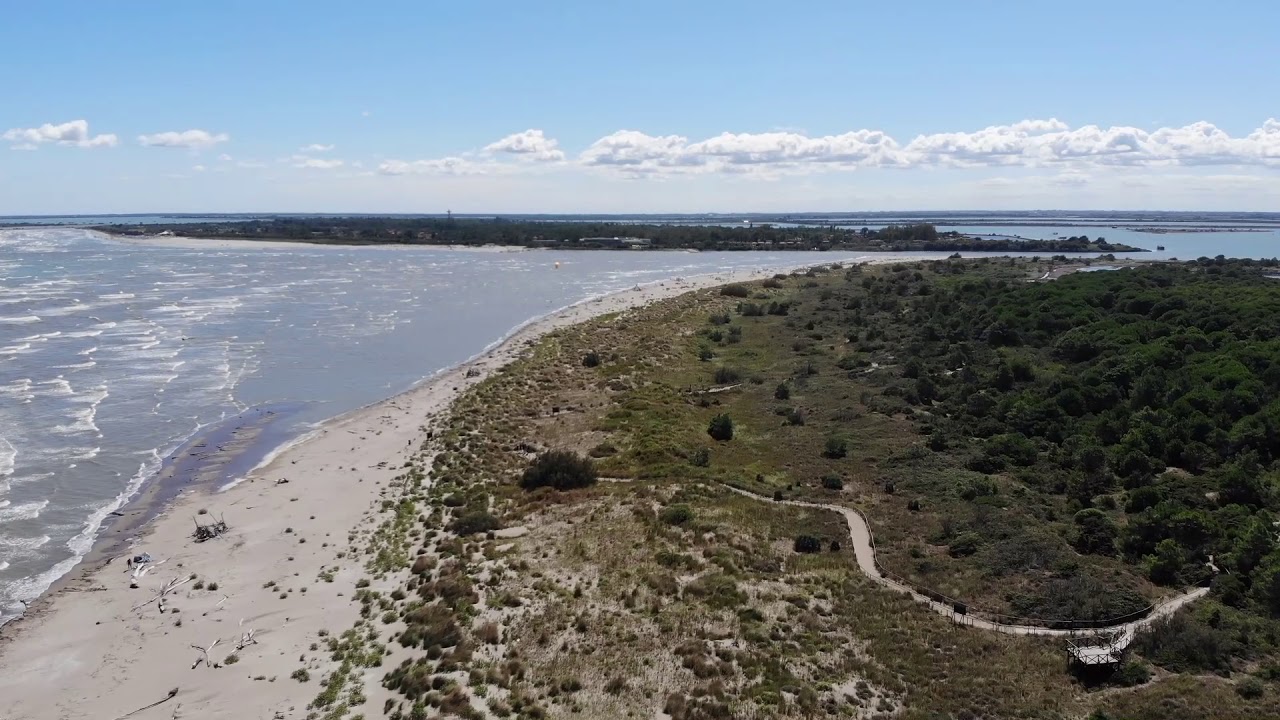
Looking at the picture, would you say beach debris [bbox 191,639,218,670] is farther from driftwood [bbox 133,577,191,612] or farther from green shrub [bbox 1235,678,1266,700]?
green shrub [bbox 1235,678,1266,700]

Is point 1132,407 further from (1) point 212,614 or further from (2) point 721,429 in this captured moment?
(1) point 212,614

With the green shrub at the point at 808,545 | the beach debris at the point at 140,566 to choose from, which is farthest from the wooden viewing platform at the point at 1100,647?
the beach debris at the point at 140,566

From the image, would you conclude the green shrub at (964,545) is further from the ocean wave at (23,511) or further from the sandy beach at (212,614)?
the ocean wave at (23,511)

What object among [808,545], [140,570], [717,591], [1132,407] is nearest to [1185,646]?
[808,545]

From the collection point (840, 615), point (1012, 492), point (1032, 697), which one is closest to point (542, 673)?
point (840, 615)

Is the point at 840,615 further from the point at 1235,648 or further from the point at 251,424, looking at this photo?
the point at 251,424
